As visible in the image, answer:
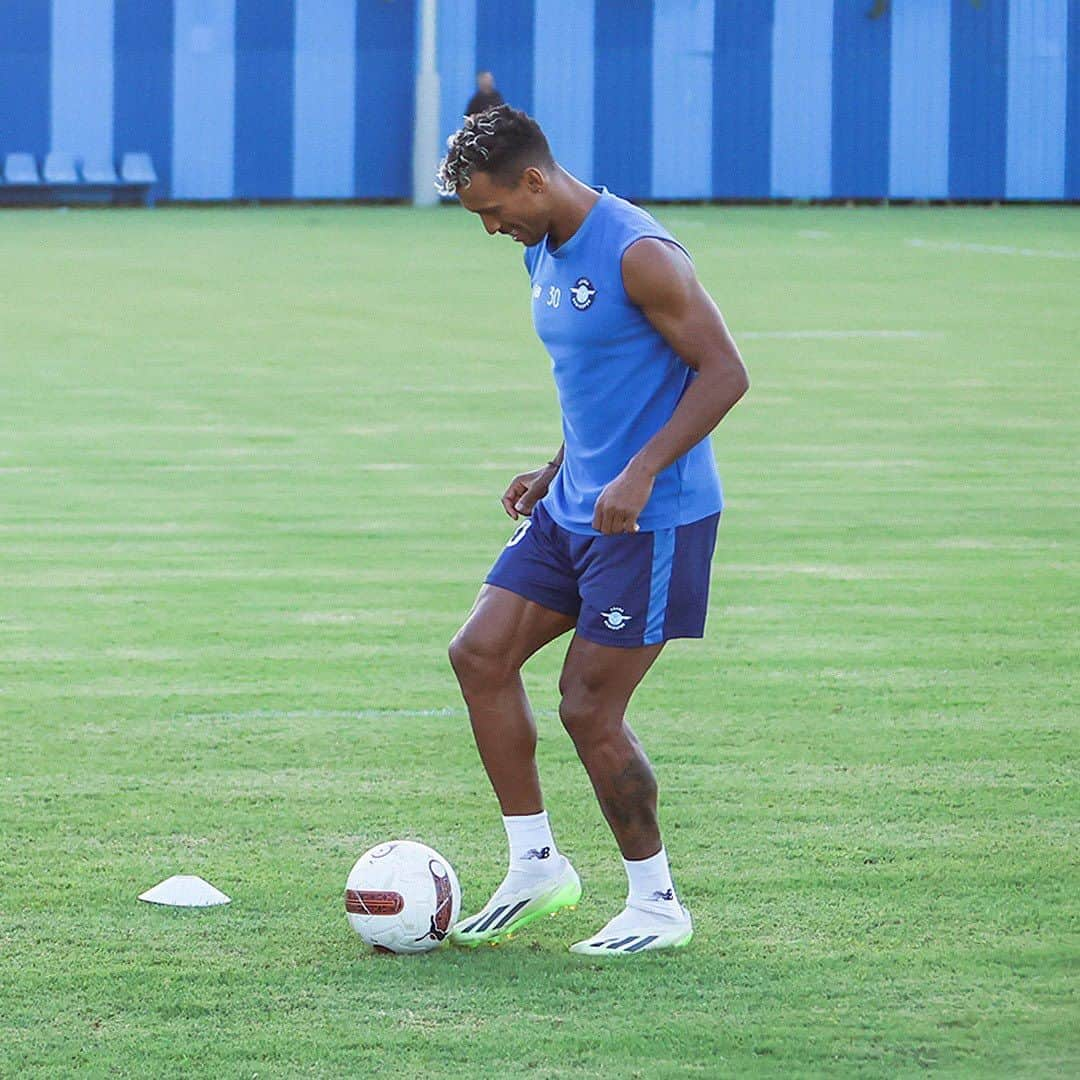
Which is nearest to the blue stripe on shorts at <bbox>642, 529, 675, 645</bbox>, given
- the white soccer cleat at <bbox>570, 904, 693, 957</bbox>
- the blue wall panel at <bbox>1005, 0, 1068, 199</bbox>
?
the white soccer cleat at <bbox>570, 904, 693, 957</bbox>

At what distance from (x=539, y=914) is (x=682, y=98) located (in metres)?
42.0

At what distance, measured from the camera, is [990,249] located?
108 feet

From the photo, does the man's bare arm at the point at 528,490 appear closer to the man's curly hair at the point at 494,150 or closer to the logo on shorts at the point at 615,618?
the logo on shorts at the point at 615,618

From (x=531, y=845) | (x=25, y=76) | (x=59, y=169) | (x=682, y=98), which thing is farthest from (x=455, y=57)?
(x=531, y=845)

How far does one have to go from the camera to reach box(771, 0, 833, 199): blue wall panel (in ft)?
151

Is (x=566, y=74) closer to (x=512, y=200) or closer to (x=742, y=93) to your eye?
(x=742, y=93)

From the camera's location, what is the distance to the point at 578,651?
216 inches

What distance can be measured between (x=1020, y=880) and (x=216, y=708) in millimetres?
3126

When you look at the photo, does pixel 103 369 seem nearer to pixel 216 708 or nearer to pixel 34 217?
pixel 216 708

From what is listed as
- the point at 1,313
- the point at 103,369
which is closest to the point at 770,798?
the point at 103,369

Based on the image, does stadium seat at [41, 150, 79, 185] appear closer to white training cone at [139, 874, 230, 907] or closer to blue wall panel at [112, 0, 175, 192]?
blue wall panel at [112, 0, 175, 192]

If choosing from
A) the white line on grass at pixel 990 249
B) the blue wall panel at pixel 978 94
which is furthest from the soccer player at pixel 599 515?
the blue wall panel at pixel 978 94

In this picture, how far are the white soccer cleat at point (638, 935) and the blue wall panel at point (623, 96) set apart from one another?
40.7 m

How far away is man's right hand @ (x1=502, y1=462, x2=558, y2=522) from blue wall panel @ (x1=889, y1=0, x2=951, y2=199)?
137ft
